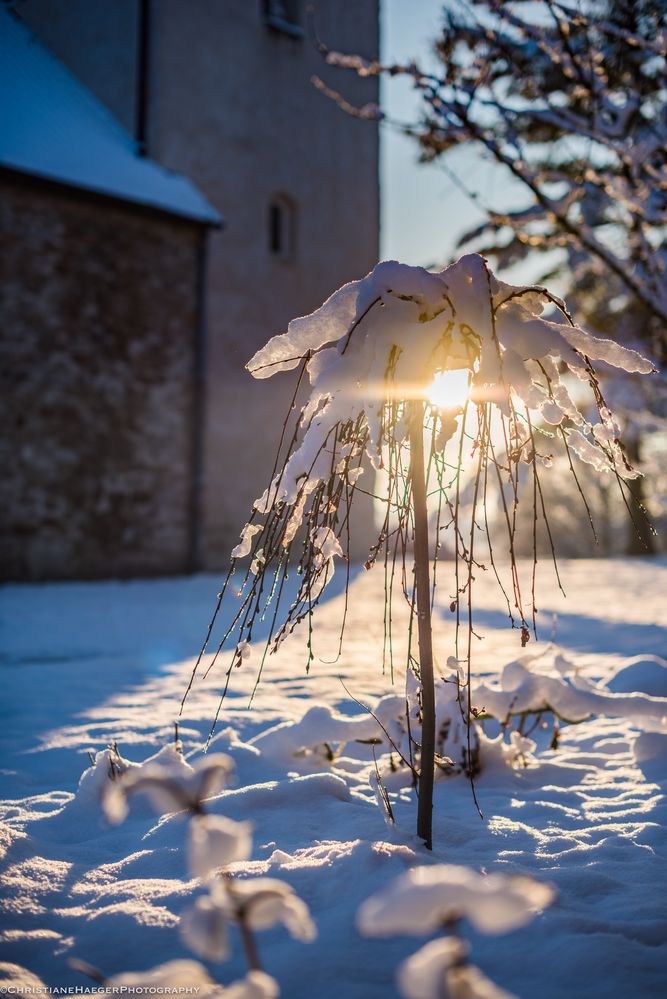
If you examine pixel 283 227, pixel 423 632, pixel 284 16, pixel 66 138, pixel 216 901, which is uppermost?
pixel 284 16

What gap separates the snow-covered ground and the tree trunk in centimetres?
9

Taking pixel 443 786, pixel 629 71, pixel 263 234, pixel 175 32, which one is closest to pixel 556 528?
pixel 263 234

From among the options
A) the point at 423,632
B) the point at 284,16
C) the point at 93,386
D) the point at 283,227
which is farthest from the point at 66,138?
the point at 423,632

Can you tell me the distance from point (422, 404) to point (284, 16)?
46.0ft

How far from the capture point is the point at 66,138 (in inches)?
435

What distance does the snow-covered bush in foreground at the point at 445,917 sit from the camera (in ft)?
3.00

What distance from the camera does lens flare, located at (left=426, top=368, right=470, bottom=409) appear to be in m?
1.93

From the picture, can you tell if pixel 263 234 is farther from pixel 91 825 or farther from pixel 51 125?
pixel 91 825

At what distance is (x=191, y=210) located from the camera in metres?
11.5

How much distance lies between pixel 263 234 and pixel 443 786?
1199cm

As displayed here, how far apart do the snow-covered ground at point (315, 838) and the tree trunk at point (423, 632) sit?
9cm

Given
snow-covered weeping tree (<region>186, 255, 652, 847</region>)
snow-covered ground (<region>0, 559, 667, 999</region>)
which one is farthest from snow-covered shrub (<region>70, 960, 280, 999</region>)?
snow-covered weeping tree (<region>186, 255, 652, 847</region>)

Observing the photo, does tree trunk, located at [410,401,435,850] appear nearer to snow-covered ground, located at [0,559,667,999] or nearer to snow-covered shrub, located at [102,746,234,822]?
snow-covered ground, located at [0,559,667,999]

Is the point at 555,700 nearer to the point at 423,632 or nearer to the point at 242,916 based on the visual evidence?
the point at 423,632
